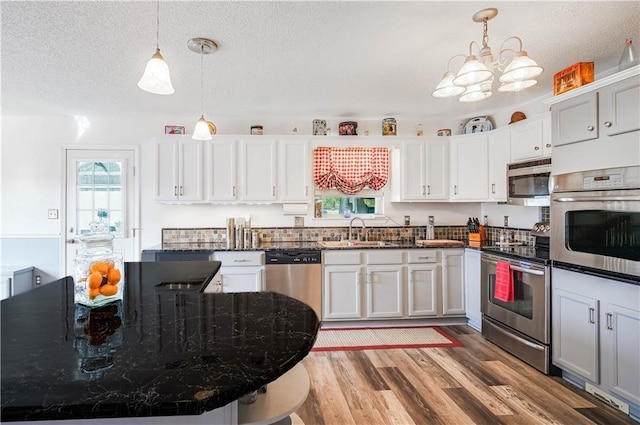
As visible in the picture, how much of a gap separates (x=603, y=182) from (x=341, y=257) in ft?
7.52

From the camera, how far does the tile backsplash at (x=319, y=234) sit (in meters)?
4.27

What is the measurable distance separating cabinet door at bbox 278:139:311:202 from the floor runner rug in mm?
1554

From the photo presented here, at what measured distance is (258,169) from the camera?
4.02 m

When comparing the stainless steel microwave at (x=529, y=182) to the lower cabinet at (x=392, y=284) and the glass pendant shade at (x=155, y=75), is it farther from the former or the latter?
the glass pendant shade at (x=155, y=75)

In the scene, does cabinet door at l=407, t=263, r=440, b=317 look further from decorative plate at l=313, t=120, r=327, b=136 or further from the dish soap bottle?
the dish soap bottle

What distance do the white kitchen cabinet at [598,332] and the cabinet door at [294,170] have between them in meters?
2.56

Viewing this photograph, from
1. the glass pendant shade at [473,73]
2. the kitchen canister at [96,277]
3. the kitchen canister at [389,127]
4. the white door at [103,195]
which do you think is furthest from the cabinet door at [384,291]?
the white door at [103,195]

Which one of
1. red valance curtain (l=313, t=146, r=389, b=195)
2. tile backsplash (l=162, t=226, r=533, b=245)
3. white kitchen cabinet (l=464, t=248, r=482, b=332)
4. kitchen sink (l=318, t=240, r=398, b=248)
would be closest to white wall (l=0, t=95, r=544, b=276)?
tile backsplash (l=162, t=226, r=533, b=245)

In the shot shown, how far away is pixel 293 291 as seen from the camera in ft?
12.1

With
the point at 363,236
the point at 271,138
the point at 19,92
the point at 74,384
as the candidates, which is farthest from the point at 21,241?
the point at 74,384

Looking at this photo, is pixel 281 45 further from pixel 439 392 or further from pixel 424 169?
pixel 439 392

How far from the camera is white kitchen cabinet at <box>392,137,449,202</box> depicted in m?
4.16

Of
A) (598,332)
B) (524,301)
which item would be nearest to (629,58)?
(598,332)

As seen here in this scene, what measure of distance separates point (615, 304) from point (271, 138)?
335 cm
